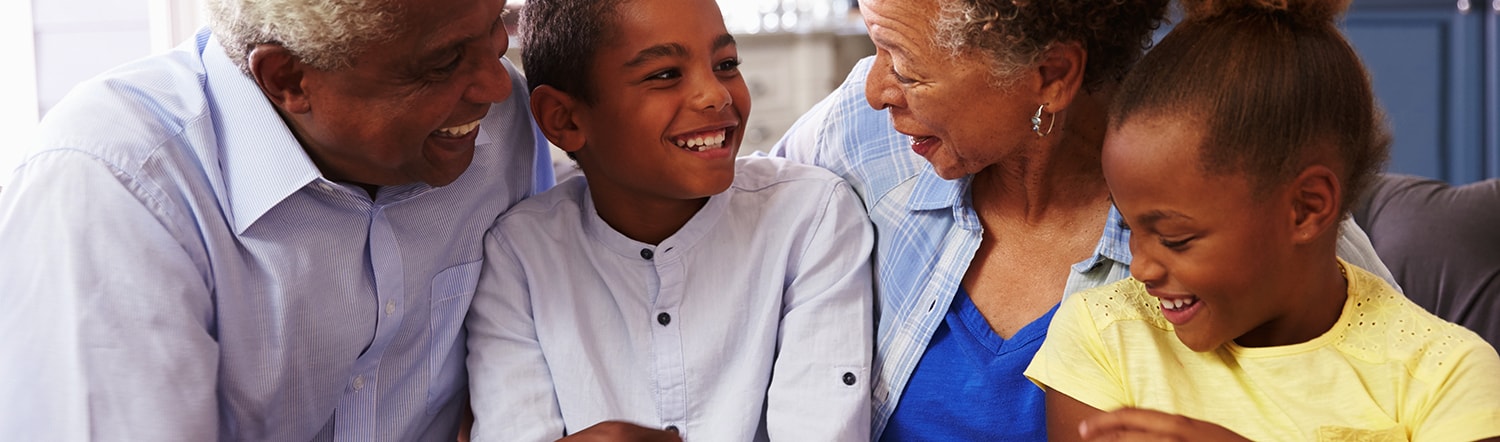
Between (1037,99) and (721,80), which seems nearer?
(1037,99)

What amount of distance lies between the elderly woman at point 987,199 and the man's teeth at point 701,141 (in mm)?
214

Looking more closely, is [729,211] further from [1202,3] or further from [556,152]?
[556,152]

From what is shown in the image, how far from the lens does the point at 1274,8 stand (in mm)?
1299

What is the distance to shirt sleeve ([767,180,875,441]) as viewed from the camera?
1648mm

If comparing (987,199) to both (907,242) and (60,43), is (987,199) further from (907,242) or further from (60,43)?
(60,43)

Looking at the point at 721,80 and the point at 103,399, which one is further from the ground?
the point at 721,80

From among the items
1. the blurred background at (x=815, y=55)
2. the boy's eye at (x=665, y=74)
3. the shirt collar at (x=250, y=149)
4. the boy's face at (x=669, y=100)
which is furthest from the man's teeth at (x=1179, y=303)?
the blurred background at (x=815, y=55)

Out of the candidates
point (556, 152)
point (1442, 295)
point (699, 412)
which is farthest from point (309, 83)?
point (556, 152)

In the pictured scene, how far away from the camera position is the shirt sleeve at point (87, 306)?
1.38m

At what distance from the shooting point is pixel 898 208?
1772 millimetres

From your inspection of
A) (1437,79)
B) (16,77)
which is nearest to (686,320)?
(16,77)

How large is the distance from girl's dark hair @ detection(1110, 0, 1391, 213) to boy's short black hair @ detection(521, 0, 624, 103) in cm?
73

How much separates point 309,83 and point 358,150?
0.10 m

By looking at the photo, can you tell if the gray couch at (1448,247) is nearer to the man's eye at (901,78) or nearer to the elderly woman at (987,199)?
the elderly woman at (987,199)
